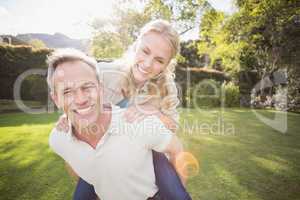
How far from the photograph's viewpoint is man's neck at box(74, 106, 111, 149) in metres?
1.55

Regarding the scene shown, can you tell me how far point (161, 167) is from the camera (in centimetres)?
177

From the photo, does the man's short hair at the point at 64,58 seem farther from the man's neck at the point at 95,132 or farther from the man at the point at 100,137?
the man's neck at the point at 95,132

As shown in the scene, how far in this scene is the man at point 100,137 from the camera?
1.45 m

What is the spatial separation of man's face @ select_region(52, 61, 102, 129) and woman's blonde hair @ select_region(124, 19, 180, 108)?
4.67 feet

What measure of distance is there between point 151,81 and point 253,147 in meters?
3.97

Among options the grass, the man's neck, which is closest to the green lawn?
the man's neck

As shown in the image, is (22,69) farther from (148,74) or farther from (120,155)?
(120,155)

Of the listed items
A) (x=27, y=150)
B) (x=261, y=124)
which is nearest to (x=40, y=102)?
(x=27, y=150)

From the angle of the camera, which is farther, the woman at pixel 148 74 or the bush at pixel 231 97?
the bush at pixel 231 97

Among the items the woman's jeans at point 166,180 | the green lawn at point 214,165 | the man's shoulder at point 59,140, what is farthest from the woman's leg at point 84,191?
the green lawn at point 214,165

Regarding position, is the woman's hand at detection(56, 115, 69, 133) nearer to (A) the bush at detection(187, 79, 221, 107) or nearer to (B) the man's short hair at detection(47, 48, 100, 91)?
(B) the man's short hair at detection(47, 48, 100, 91)

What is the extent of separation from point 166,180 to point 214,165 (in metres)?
3.37

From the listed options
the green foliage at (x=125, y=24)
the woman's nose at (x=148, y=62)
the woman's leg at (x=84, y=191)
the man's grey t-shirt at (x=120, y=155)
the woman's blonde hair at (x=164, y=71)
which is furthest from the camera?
the green foliage at (x=125, y=24)

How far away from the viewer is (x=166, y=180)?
1.74m
